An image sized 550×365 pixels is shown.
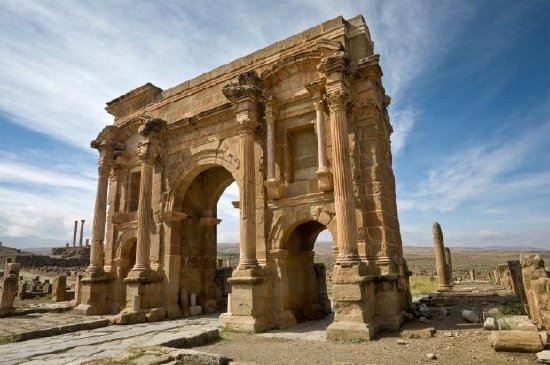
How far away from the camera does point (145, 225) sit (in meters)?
13.1

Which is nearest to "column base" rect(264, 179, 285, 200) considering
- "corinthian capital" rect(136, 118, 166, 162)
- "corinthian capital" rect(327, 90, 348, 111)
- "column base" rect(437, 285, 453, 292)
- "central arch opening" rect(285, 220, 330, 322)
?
"central arch opening" rect(285, 220, 330, 322)

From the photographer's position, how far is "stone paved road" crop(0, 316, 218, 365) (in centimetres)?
677

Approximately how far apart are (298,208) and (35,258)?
47.9 meters

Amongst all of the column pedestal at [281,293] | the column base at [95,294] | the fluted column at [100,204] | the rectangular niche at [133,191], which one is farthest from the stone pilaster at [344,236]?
the fluted column at [100,204]

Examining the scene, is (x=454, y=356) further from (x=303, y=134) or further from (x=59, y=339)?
(x=59, y=339)

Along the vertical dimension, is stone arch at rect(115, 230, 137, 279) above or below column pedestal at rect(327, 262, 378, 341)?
above

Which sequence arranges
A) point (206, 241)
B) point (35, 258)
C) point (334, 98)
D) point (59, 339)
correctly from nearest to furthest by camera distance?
1. point (59, 339)
2. point (334, 98)
3. point (206, 241)
4. point (35, 258)

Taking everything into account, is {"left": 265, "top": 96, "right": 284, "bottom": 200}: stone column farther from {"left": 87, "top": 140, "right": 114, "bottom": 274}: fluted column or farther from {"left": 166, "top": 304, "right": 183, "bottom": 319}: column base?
{"left": 87, "top": 140, "right": 114, "bottom": 274}: fluted column

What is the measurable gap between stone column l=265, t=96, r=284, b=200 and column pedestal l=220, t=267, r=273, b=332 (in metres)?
2.15

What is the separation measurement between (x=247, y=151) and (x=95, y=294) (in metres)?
7.89

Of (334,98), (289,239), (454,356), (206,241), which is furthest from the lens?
(206,241)

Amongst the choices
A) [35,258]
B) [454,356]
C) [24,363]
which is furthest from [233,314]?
[35,258]

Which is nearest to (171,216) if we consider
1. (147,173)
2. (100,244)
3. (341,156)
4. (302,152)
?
(147,173)

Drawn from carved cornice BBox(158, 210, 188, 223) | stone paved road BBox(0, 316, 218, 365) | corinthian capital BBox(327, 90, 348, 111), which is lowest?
stone paved road BBox(0, 316, 218, 365)
